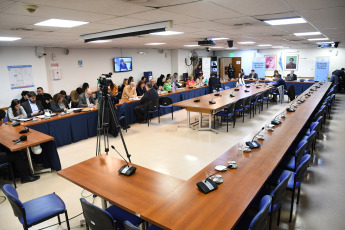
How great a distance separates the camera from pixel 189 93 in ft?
32.1

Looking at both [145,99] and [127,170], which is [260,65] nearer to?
[145,99]

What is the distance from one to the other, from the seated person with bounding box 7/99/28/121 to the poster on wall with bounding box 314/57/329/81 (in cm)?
1500

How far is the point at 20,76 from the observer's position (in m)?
7.32

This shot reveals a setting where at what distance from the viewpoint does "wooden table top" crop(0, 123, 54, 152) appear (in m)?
3.80

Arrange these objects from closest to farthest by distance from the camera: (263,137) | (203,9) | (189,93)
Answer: (203,9), (263,137), (189,93)

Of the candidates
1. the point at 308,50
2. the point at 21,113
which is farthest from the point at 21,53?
the point at 308,50

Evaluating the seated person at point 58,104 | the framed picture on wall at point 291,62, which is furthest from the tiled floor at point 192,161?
the framed picture on wall at point 291,62

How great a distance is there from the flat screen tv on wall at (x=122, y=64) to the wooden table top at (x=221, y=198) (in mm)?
8275

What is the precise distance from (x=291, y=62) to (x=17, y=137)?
608 inches

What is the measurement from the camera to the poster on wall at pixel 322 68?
13.6 m

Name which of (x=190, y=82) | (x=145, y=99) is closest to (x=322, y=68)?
(x=190, y=82)

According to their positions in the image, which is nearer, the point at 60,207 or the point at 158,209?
the point at 158,209

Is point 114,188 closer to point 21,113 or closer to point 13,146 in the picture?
point 13,146

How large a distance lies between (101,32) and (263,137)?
3.68m
